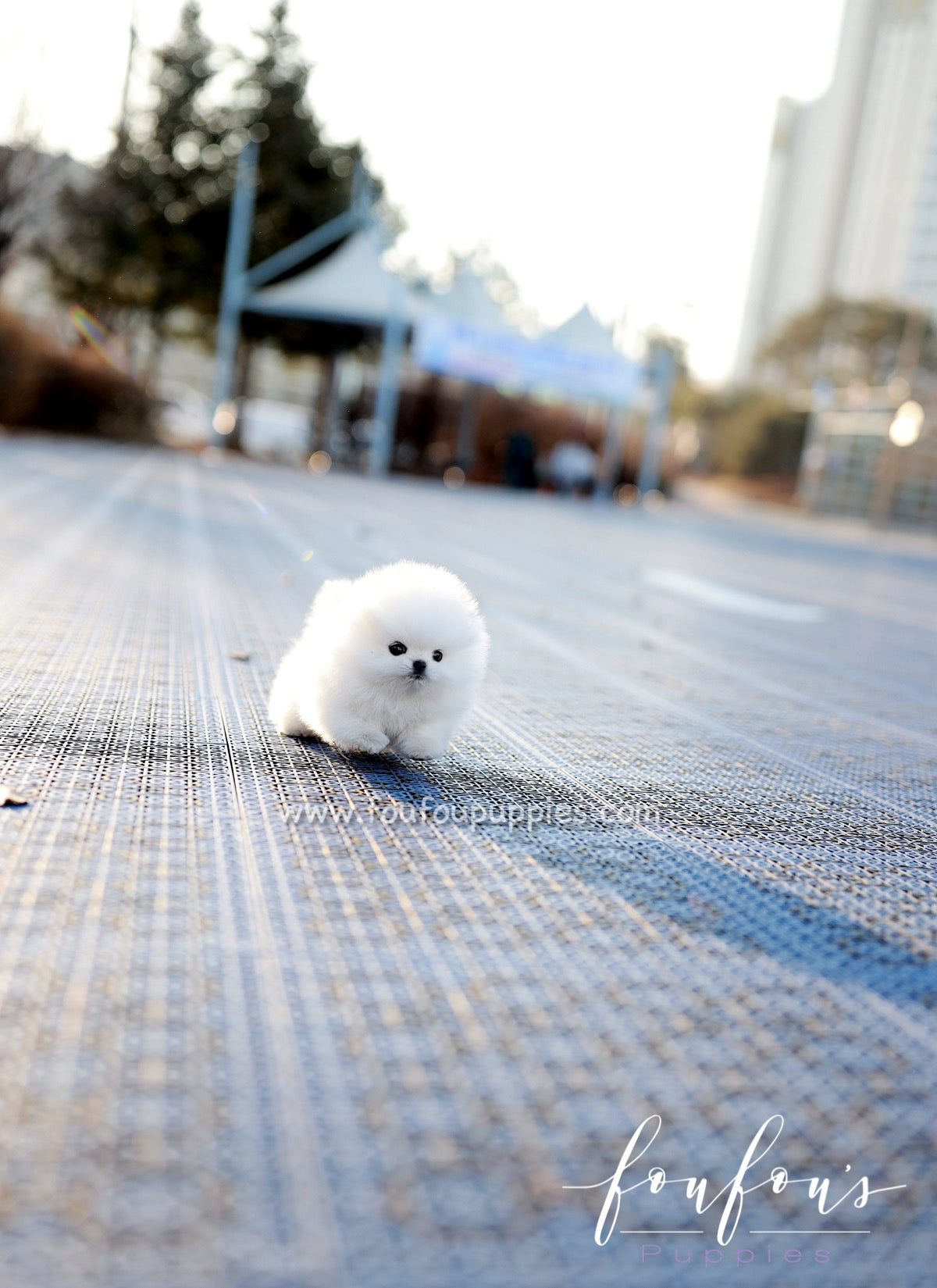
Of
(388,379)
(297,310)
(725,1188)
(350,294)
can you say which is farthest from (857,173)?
(725,1188)

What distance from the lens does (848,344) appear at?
56688mm

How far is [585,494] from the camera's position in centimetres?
2708

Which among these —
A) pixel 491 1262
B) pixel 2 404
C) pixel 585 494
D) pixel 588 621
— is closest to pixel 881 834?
pixel 491 1262

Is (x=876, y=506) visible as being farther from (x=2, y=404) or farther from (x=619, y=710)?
(x=619, y=710)

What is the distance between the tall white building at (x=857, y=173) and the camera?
331 feet

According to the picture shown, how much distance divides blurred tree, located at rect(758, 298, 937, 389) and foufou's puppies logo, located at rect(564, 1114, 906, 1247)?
56.1 metres

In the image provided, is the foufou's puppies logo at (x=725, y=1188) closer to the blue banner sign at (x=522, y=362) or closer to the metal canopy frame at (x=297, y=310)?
the blue banner sign at (x=522, y=362)

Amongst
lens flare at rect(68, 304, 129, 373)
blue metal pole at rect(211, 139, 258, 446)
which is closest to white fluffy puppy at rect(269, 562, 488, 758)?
blue metal pole at rect(211, 139, 258, 446)

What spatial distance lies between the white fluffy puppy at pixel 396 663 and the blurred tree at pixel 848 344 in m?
54.8

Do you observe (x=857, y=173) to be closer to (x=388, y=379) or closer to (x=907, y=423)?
(x=907, y=423)

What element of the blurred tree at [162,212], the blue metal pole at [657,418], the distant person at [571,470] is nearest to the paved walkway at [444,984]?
the distant person at [571,470]

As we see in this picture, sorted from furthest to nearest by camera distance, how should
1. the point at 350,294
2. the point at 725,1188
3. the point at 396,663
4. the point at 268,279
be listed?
1. the point at 268,279
2. the point at 350,294
3. the point at 396,663
4. the point at 725,1188

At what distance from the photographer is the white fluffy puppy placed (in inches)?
103

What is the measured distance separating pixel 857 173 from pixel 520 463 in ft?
332
